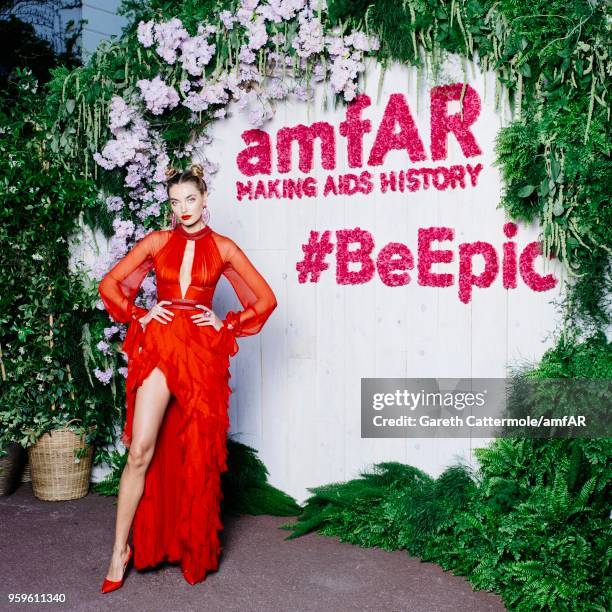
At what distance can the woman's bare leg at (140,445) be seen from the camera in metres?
2.99

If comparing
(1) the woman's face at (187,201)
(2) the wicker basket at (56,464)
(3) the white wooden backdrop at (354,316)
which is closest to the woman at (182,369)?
(1) the woman's face at (187,201)

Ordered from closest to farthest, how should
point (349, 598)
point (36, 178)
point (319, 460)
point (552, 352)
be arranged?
point (349, 598)
point (552, 352)
point (319, 460)
point (36, 178)

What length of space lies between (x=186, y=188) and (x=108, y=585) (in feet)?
5.45

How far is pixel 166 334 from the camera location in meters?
3.00

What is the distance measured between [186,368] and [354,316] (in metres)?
1.04

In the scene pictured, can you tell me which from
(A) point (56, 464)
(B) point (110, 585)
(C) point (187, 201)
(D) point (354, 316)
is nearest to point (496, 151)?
(D) point (354, 316)

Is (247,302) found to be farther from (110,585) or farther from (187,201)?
(110,585)

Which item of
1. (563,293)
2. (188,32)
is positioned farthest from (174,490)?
(188,32)

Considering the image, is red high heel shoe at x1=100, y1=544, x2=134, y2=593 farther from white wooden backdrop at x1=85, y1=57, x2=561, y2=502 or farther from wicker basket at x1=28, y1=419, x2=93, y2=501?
wicker basket at x1=28, y1=419, x2=93, y2=501

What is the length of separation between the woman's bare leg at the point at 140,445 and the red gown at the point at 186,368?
42 millimetres

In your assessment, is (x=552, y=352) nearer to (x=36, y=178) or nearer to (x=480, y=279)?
(x=480, y=279)

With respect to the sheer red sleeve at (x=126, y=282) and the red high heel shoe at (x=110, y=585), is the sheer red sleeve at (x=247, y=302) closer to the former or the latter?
the sheer red sleeve at (x=126, y=282)

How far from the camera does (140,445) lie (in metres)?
2.98

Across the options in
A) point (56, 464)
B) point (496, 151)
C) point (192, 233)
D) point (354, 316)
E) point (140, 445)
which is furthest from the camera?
point (56, 464)
